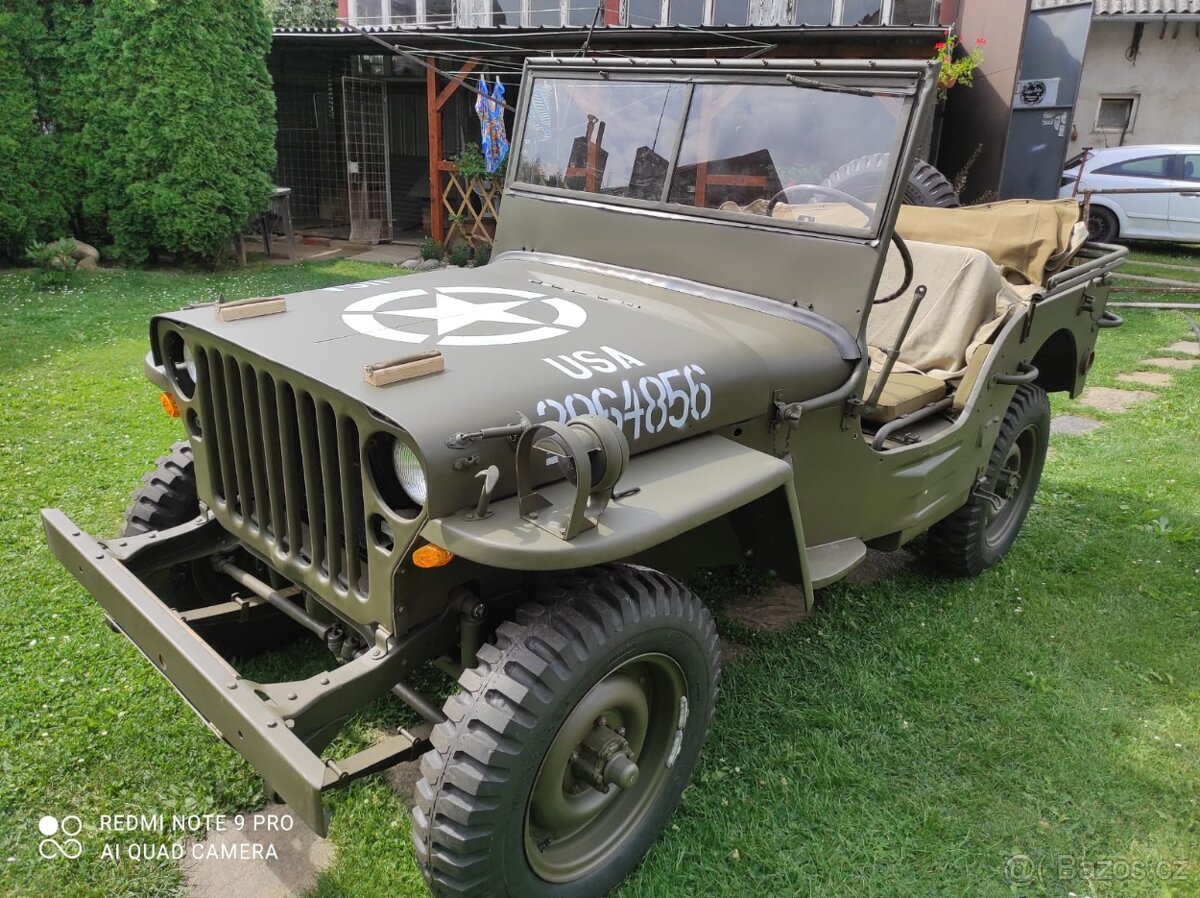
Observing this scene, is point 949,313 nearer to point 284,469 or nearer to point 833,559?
point 833,559

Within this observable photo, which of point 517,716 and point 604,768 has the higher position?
point 517,716

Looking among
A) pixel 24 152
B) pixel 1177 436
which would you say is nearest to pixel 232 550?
pixel 1177 436

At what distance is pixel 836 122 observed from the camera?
119 inches

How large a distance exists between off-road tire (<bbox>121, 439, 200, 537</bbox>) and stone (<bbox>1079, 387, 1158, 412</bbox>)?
6.33m

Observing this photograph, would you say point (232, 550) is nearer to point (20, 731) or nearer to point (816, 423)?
point (20, 731)

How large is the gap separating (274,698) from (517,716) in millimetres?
553

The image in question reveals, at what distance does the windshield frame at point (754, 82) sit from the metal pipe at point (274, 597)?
175cm

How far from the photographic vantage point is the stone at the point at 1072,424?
6438 millimetres

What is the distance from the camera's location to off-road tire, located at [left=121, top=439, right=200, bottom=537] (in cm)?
305

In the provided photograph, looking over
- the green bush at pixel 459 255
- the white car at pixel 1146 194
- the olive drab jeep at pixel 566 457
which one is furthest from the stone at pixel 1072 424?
the white car at pixel 1146 194

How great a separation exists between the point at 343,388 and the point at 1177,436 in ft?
20.1

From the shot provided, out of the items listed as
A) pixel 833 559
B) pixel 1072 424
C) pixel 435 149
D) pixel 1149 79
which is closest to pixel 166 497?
pixel 833 559

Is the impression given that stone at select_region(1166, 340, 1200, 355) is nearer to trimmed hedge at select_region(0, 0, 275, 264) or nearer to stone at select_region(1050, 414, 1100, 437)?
stone at select_region(1050, 414, 1100, 437)

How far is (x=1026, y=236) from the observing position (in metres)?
4.50
